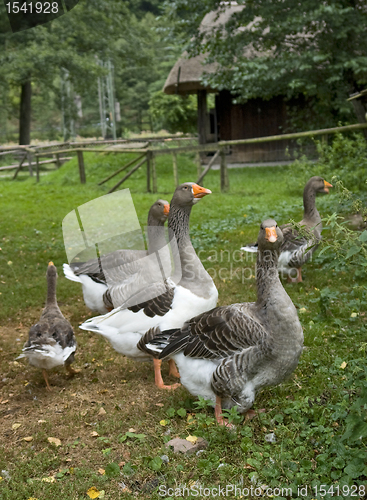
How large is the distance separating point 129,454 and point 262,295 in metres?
1.59

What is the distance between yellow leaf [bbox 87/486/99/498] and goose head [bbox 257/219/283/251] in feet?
7.01

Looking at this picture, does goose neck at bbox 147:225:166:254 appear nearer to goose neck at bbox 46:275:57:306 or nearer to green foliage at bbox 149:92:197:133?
goose neck at bbox 46:275:57:306

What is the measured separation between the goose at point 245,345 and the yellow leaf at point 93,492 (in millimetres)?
1056

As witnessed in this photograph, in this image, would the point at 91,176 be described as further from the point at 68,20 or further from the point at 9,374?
the point at 9,374

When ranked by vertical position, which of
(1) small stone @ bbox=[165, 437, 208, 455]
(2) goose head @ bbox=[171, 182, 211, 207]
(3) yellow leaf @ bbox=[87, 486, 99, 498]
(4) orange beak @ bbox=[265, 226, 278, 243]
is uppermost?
(2) goose head @ bbox=[171, 182, 211, 207]

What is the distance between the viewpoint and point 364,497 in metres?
2.84

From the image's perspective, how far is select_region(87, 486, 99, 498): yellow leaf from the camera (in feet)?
10.2

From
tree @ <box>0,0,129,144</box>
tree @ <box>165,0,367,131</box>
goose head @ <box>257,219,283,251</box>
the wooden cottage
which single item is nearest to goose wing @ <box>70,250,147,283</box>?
goose head @ <box>257,219,283,251</box>

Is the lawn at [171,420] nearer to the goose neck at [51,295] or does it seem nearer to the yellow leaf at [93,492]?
the yellow leaf at [93,492]

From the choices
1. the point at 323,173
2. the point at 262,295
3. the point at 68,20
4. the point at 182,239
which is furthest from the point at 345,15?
the point at 68,20

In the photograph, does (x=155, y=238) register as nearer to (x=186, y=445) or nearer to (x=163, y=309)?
(x=163, y=309)

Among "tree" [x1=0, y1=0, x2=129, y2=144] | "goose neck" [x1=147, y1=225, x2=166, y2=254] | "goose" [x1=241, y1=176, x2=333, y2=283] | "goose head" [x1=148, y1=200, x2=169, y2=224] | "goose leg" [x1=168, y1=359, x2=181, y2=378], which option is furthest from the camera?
"tree" [x1=0, y1=0, x2=129, y2=144]

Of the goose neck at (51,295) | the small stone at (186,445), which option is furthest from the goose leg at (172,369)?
the goose neck at (51,295)

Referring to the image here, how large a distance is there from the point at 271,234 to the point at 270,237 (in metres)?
0.03
